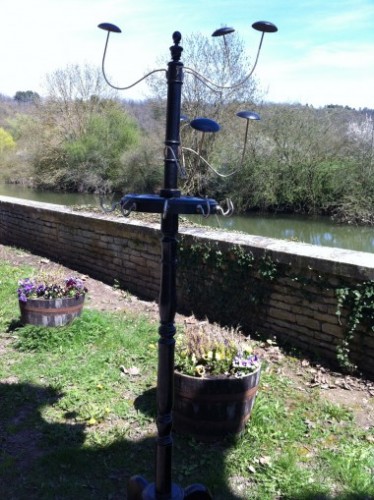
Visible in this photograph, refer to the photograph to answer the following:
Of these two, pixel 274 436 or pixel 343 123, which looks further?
pixel 343 123

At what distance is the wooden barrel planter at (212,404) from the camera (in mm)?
2918

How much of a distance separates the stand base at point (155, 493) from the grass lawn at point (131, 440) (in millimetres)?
401

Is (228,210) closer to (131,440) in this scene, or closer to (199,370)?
(199,370)

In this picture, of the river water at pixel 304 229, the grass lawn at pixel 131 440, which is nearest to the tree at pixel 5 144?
the river water at pixel 304 229

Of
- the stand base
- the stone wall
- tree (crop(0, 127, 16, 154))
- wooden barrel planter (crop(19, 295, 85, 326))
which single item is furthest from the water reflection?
tree (crop(0, 127, 16, 154))

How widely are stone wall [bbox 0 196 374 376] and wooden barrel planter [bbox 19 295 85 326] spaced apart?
135 centimetres

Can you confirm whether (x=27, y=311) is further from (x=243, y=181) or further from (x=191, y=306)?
(x=243, y=181)

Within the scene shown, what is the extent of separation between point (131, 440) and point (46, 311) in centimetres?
192

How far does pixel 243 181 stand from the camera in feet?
66.7

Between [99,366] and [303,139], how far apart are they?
17380 millimetres

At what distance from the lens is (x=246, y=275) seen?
15.3 feet

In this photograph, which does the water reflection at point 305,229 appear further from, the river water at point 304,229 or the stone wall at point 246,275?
the stone wall at point 246,275

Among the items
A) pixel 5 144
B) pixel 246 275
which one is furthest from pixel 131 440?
pixel 5 144

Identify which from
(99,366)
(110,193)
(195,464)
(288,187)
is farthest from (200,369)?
(110,193)
